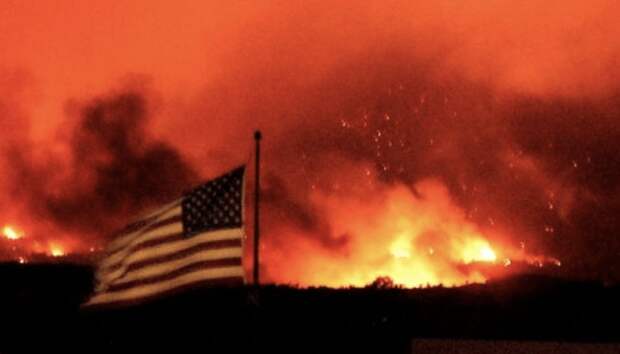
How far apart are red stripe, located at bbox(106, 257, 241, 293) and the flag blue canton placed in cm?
44

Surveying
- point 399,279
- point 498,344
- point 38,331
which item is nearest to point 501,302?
point 498,344

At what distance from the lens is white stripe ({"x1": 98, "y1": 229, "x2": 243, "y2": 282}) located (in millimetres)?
12023

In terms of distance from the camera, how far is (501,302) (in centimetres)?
2000

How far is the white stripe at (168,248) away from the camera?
39.4 feet

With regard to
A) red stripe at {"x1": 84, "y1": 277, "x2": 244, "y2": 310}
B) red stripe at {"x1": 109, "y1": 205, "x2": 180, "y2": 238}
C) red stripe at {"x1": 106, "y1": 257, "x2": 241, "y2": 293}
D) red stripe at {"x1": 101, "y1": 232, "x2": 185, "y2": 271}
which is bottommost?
red stripe at {"x1": 84, "y1": 277, "x2": 244, "y2": 310}

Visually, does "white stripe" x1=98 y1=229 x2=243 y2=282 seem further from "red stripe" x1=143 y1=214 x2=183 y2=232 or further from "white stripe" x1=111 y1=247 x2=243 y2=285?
"red stripe" x1=143 y1=214 x2=183 y2=232

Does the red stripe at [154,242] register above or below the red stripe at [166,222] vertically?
below

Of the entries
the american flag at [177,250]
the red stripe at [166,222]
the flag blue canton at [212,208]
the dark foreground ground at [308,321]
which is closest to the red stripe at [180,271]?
the american flag at [177,250]

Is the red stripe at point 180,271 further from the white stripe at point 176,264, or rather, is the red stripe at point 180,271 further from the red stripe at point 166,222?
the red stripe at point 166,222

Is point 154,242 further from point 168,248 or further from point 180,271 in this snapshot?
point 180,271

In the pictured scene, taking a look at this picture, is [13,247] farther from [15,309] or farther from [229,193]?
[229,193]

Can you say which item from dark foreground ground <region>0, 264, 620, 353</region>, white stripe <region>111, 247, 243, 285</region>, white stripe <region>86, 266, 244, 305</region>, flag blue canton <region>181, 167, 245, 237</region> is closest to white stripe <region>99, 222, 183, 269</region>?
flag blue canton <region>181, 167, 245, 237</region>

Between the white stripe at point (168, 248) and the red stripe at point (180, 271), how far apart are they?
0.16 metres

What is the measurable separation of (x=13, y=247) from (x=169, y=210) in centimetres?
4150
